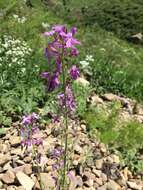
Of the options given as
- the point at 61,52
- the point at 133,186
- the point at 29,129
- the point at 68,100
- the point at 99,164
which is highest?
the point at 61,52

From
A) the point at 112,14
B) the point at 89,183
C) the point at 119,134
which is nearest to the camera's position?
the point at 89,183

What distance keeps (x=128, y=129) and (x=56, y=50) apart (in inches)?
170

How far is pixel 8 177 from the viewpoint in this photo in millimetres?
5922

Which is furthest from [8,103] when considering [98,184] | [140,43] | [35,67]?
[140,43]

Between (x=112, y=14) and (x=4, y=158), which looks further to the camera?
(x=112, y=14)

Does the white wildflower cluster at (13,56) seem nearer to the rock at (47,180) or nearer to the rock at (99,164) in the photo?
the rock at (99,164)

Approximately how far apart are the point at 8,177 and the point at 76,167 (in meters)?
1.02

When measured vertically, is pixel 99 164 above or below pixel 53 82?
below

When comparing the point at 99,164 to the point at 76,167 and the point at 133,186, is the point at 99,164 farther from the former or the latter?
the point at 133,186

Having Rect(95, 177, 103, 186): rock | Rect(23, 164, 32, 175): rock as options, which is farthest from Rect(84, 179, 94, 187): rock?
Rect(23, 164, 32, 175): rock

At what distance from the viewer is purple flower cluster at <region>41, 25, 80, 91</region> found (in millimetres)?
3471

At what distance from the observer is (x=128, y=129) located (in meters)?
7.67

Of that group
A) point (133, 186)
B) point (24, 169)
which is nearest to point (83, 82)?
point (133, 186)

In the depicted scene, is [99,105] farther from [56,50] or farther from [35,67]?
[56,50]
